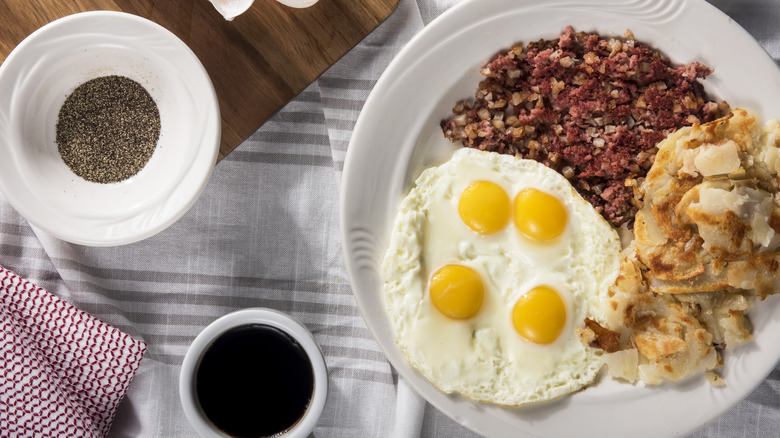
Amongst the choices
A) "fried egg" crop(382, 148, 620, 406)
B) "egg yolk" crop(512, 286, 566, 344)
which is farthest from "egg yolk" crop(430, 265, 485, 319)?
"egg yolk" crop(512, 286, 566, 344)

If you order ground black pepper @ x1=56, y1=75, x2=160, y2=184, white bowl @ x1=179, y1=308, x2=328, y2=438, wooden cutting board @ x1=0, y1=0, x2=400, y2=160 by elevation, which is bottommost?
white bowl @ x1=179, y1=308, x2=328, y2=438

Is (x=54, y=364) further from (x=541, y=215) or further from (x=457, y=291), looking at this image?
(x=541, y=215)

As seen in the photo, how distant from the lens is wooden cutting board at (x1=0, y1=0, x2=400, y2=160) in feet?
7.83

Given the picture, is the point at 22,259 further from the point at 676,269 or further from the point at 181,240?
the point at 676,269

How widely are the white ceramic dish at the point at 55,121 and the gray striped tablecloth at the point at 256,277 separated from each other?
0.83 feet

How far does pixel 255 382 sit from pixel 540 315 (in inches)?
45.9

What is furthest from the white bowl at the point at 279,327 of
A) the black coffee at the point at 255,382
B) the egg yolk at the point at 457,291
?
the egg yolk at the point at 457,291

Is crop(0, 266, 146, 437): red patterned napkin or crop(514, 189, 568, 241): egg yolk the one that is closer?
crop(514, 189, 568, 241): egg yolk

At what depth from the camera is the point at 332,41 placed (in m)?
2.42

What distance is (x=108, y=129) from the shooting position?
2496 millimetres

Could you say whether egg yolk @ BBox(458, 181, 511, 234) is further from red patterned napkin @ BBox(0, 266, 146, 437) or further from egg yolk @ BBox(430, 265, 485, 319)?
red patterned napkin @ BBox(0, 266, 146, 437)

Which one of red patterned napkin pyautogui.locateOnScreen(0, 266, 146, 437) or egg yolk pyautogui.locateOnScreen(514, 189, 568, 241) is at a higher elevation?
egg yolk pyautogui.locateOnScreen(514, 189, 568, 241)

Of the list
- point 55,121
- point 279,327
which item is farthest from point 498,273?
point 55,121

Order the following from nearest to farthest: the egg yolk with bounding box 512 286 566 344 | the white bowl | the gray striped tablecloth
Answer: the egg yolk with bounding box 512 286 566 344 → the white bowl → the gray striped tablecloth
